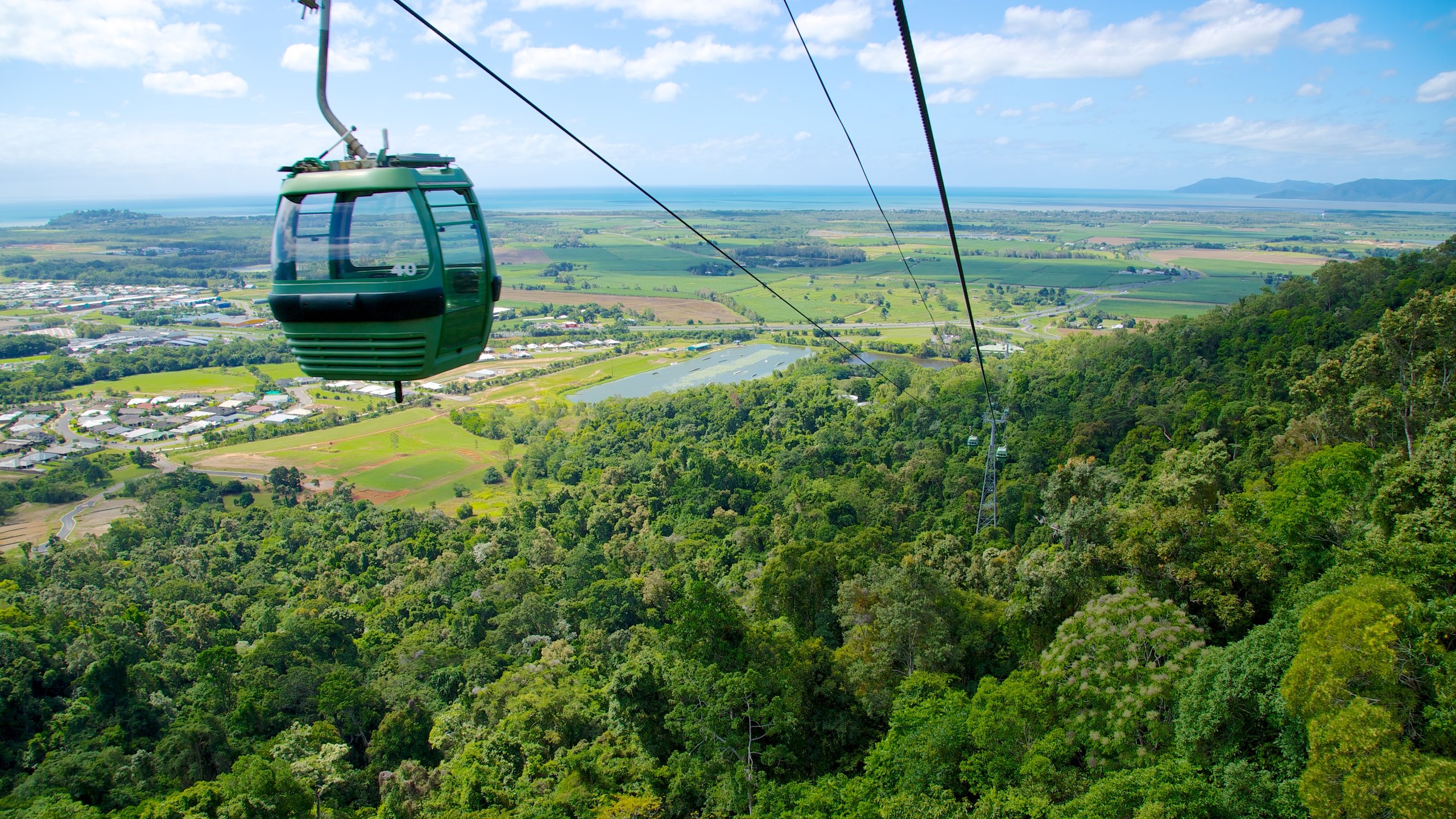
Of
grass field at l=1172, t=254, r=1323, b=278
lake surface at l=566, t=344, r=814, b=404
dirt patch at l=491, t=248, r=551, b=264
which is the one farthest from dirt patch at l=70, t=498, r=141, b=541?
grass field at l=1172, t=254, r=1323, b=278

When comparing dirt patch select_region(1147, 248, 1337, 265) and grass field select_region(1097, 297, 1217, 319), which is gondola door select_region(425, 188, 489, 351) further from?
dirt patch select_region(1147, 248, 1337, 265)

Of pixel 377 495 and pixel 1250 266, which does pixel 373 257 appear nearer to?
pixel 377 495

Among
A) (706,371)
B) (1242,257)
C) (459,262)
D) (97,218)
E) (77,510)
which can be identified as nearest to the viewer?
(459,262)

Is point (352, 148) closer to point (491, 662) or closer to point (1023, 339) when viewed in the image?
point (491, 662)

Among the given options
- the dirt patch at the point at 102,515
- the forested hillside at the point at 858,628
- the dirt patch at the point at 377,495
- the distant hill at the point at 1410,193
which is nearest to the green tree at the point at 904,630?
the forested hillside at the point at 858,628

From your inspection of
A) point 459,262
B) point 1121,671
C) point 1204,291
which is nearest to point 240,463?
point 1121,671

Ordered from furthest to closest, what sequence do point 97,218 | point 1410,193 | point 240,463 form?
1. point 1410,193
2. point 97,218
3. point 240,463
